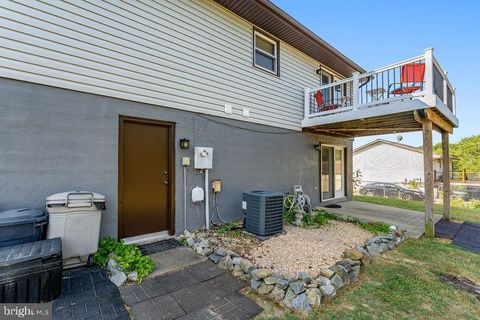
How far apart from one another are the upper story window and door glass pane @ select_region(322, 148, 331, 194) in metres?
3.87

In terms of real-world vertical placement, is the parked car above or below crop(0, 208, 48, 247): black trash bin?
below

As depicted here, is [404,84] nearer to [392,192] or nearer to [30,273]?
[30,273]

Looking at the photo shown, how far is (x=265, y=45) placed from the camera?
21.9 feet

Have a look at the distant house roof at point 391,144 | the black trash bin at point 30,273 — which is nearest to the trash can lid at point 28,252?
the black trash bin at point 30,273

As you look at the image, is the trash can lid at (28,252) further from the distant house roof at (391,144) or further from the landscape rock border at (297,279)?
the distant house roof at (391,144)

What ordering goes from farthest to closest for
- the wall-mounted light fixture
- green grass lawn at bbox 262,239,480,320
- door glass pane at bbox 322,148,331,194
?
door glass pane at bbox 322,148,331,194 < the wall-mounted light fixture < green grass lawn at bbox 262,239,480,320

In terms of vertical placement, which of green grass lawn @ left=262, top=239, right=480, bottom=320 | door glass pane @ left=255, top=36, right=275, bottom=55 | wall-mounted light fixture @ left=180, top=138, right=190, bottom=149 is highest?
door glass pane @ left=255, top=36, right=275, bottom=55

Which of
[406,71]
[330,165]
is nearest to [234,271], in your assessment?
[406,71]

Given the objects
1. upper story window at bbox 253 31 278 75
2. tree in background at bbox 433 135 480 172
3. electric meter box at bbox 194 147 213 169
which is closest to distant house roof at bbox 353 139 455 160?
tree in background at bbox 433 135 480 172

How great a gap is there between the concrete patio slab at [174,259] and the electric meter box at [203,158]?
164 centimetres

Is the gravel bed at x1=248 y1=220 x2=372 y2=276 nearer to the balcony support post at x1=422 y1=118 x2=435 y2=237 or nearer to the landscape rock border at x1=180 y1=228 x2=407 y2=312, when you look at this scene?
the landscape rock border at x1=180 y1=228 x2=407 y2=312

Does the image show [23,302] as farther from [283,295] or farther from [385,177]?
[385,177]

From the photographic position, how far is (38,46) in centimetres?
321

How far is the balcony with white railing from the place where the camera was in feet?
16.7
